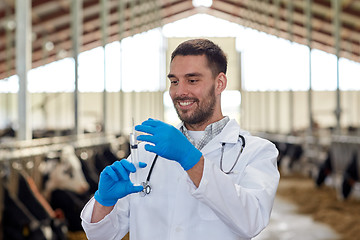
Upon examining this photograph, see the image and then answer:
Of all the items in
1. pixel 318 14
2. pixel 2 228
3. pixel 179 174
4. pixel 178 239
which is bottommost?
pixel 2 228

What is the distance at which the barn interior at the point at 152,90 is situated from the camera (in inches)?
135

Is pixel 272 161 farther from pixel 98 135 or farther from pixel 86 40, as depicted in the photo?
pixel 86 40

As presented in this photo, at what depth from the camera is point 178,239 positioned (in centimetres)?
129

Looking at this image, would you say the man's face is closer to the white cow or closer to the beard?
the beard

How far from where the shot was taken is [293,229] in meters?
4.64

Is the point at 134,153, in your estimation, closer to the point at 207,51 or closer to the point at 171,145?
the point at 171,145

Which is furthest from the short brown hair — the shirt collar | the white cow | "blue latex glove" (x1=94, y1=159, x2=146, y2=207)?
the white cow

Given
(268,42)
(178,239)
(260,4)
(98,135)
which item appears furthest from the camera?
(260,4)

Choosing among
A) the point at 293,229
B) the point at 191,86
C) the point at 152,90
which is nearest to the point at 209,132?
the point at 191,86

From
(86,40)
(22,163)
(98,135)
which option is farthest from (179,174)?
(86,40)

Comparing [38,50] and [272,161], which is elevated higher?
[38,50]

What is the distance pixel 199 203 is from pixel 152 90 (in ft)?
43.0

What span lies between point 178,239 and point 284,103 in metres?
19.5

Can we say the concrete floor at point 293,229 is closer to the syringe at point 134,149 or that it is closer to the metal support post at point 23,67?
the metal support post at point 23,67
